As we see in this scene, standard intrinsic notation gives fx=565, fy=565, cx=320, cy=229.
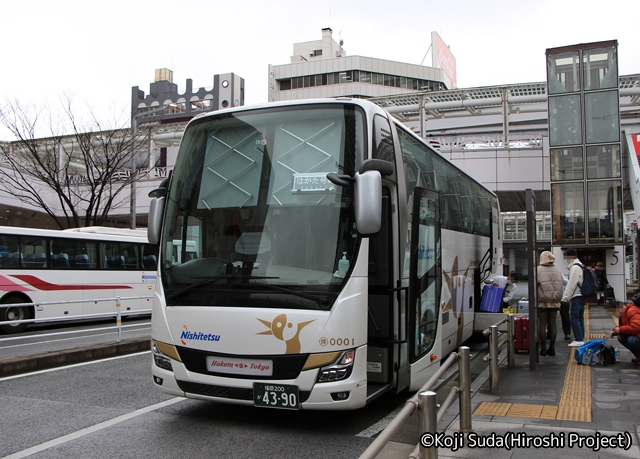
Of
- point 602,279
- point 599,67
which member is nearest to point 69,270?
point 602,279

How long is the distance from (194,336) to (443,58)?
272ft

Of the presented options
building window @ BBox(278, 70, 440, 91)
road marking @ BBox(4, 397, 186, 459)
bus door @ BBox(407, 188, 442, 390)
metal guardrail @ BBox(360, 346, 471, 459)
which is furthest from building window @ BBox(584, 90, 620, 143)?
building window @ BBox(278, 70, 440, 91)

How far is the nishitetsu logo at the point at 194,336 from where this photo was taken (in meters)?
5.39

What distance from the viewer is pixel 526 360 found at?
31.9 ft

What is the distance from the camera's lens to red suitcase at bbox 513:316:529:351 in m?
9.92

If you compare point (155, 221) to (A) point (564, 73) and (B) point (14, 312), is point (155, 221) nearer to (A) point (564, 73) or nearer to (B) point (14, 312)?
(B) point (14, 312)

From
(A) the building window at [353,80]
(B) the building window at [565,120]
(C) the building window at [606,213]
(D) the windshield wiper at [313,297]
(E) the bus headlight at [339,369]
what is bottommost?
(E) the bus headlight at [339,369]

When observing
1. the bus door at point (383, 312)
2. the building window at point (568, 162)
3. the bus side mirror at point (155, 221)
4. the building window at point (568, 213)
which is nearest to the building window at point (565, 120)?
the building window at point (568, 162)

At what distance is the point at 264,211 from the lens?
5.56 meters

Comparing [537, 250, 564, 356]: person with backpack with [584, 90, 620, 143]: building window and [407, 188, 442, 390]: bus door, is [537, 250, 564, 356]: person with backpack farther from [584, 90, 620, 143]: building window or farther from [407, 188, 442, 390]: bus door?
[584, 90, 620, 143]: building window

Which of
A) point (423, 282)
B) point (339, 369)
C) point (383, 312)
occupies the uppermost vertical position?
point (423, 282)

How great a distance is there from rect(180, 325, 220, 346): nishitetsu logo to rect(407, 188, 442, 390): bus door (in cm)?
213

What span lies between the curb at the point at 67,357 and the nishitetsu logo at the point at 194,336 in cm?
462

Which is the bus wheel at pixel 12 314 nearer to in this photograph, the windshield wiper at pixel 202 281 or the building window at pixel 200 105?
the windshield wiper at pixel 202 281
